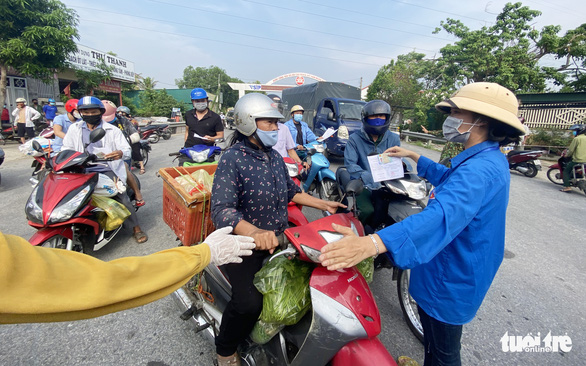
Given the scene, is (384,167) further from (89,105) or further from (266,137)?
(89,105)

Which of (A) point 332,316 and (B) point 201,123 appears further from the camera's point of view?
(B) point 201,123

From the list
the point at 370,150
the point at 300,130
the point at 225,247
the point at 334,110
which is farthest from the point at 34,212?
the point at 334,110

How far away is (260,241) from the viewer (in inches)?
58.0

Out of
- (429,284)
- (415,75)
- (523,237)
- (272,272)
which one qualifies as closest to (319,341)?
(272,272)

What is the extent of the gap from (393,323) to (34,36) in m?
15.7

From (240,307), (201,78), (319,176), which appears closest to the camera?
(240,307)

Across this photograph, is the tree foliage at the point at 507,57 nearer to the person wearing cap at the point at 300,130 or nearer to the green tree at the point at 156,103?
the person wearing cap at the point at 300,130

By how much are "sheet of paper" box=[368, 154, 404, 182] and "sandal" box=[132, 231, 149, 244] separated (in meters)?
3.12

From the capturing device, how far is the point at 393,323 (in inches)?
101

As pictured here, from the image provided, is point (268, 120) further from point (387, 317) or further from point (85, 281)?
point (387, 317)

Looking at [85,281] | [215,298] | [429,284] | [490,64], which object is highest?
[490,64]

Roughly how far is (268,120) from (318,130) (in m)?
9.59

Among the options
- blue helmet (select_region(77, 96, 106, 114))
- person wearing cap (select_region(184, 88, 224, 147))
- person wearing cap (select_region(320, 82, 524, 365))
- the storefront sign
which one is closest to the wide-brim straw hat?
person wearing cap (select_region(320, 82, 524, 365))

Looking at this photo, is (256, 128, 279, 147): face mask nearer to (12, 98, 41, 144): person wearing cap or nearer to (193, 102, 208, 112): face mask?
(193, 102, 208, 112): face mask
